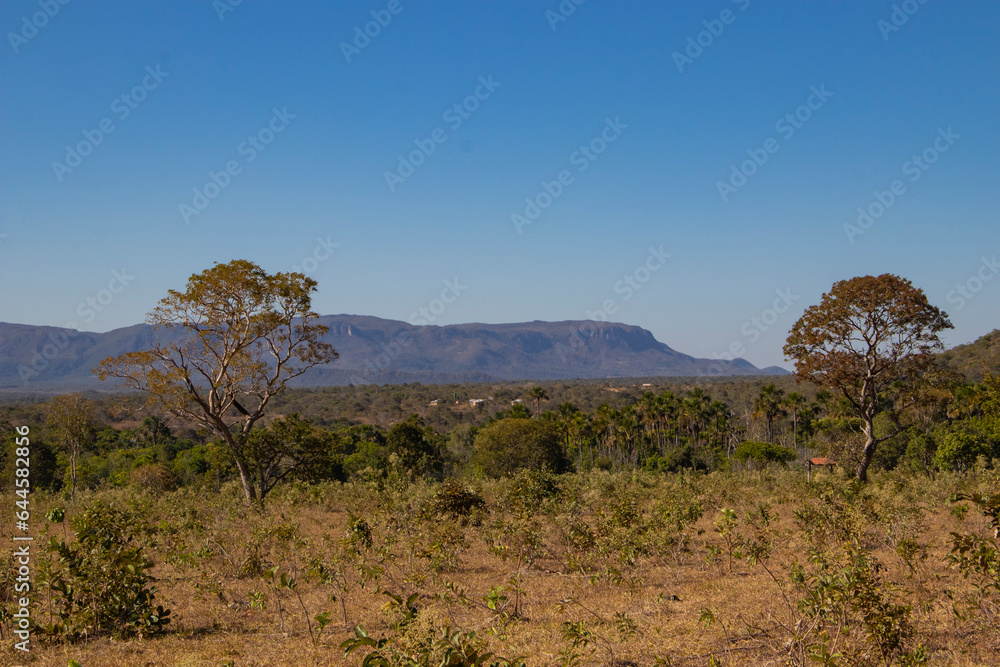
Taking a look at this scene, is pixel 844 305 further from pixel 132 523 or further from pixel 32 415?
pixel 32 415

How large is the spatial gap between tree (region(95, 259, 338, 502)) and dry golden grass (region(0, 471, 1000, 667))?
278 centimetres

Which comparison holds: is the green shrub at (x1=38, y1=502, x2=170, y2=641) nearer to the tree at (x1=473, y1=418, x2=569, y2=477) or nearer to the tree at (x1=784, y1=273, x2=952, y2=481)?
the tree at (x1=784, y1=273, x2=952, y2=481)

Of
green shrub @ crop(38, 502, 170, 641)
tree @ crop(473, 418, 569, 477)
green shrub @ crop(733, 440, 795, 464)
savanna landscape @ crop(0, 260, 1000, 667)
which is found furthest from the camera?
green shrub @ crop(733, 440, 795, 464)

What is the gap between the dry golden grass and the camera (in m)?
7.59

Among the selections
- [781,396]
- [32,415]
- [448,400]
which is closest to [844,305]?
[781,396]

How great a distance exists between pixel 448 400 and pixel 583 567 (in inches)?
4434

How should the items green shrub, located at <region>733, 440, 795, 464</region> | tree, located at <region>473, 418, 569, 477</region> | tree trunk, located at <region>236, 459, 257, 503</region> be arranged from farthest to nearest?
green shrub, located at <region>733, 440, 795, 464</region>
tree, located at <region>473, 418, 569, 477</region>
tree trunk, located at <region>236, 459, 257, 503</region>

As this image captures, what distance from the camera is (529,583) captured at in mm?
11305

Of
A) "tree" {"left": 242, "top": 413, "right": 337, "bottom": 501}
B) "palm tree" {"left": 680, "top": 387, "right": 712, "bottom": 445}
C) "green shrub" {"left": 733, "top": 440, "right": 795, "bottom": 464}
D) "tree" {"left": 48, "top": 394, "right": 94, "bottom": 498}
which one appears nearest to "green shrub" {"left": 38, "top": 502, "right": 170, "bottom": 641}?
"tree" {"left": 242, "top": 413, "right": 337, "bottom": 501}

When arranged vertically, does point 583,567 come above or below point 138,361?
below

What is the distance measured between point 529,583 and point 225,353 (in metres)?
12.6

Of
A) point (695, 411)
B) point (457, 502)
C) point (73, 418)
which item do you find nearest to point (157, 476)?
point (73, 418)

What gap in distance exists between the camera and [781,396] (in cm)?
6234

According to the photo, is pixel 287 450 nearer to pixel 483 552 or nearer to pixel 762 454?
pixel 483 552
